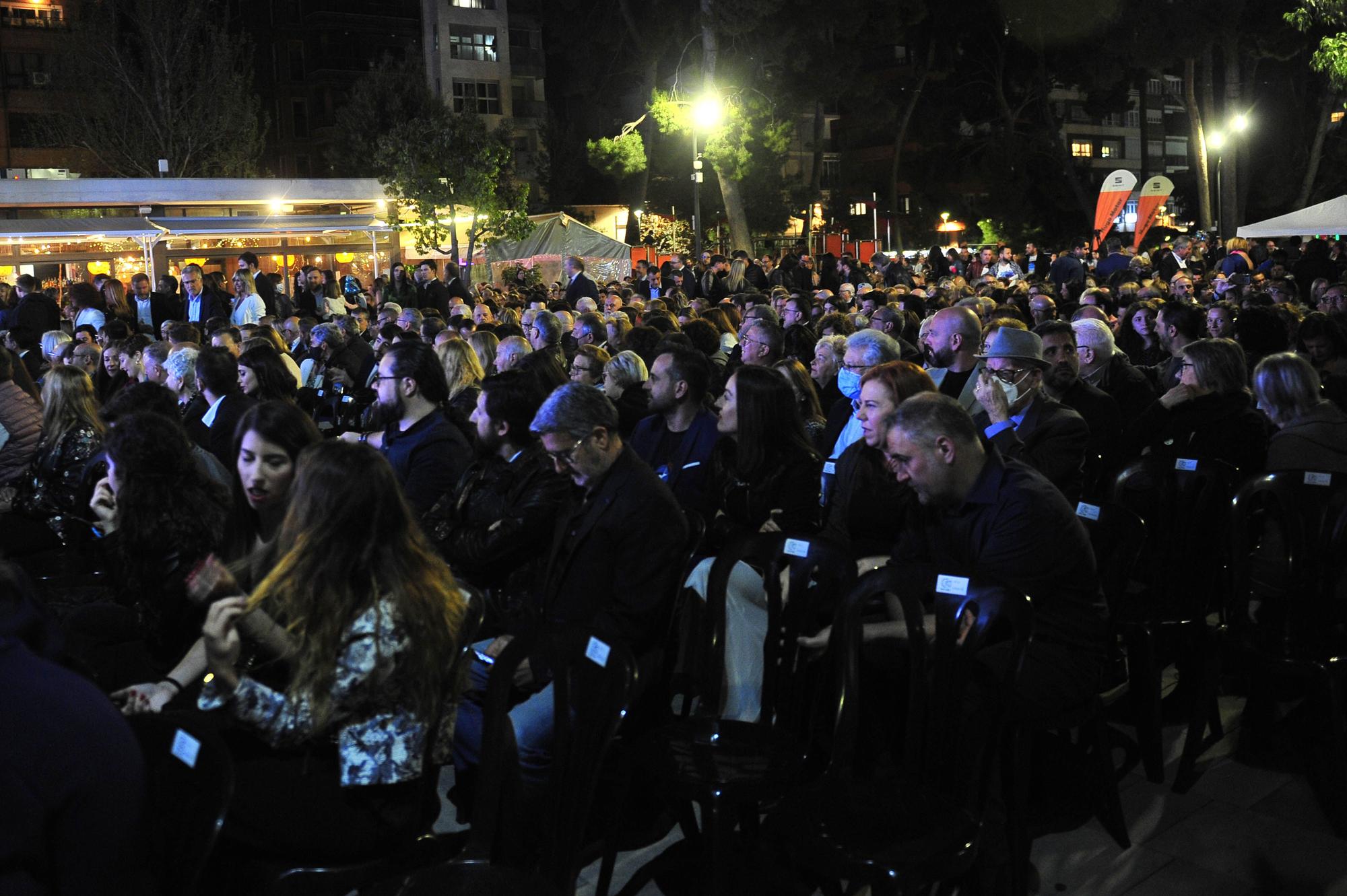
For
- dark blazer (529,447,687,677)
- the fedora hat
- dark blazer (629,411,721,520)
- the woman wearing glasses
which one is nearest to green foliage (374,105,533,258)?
dark blazer (629,411,721,520)

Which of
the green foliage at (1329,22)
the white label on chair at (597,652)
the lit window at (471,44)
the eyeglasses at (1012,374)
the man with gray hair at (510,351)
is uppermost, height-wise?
the lit window at (471,44)

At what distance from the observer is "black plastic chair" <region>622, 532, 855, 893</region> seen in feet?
10.8

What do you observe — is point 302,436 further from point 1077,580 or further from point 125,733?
point 1077,580

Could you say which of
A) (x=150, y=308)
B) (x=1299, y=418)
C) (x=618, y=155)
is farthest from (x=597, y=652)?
(x=618, y=155)

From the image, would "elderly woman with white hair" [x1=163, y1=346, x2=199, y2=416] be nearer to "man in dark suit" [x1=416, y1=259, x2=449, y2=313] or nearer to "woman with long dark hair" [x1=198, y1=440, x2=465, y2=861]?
"woman with long dark hair" [x1=198, y1=440, x2=465, y2=861]

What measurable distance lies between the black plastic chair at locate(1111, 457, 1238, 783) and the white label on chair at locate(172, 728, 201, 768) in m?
3.15

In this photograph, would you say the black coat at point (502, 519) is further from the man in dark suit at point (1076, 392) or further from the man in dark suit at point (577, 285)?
the man in dark suit at point (577, 285)

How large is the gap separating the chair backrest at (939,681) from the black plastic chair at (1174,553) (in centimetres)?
134

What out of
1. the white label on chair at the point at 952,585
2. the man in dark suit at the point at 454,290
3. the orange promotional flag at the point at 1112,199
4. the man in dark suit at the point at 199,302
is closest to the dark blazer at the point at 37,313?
the man in dark suit at the point at 199,302

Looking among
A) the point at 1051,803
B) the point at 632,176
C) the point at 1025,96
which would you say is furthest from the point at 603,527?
the point at 1025,96

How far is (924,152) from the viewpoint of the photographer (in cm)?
4234

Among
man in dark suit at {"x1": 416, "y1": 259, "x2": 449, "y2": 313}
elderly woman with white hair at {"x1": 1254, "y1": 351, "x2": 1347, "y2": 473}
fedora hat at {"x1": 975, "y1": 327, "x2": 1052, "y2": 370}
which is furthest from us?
man in dark suit at {"x1": 416, "y1": 259, "x2": 449, "y2": 313}

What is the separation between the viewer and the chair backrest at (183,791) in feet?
7.48

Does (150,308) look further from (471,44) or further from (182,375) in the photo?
(471,44)
